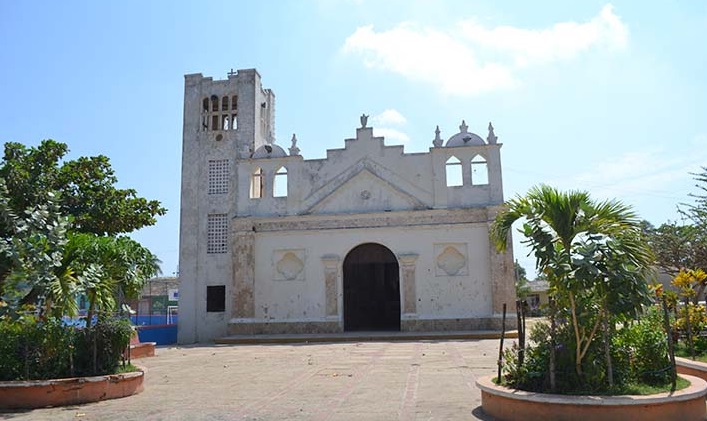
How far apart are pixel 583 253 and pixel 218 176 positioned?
20533 mm

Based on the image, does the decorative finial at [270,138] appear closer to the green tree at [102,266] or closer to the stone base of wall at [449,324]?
the stone base of wall at [449,324]

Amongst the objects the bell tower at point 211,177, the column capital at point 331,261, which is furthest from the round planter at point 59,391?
the bell tower at point 211,177

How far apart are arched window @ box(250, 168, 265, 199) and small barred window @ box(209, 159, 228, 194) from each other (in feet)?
3.82

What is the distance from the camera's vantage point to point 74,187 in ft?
57.4

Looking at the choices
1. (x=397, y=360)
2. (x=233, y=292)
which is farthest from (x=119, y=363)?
(x=233, y=292)

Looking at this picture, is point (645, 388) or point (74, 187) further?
point (74, 187)

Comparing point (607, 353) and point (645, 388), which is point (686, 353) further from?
point (607, 353)

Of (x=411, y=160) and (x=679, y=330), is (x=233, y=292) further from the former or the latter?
(x=679, y=330)

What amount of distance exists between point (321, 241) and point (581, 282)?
1719cm

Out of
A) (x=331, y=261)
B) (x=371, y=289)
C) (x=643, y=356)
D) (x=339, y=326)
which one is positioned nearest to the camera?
(x=643, y=356)

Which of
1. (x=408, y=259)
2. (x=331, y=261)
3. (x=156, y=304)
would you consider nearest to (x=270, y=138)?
(x=331, y=261)

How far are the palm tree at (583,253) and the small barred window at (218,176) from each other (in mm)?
18907

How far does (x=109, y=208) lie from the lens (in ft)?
58.1

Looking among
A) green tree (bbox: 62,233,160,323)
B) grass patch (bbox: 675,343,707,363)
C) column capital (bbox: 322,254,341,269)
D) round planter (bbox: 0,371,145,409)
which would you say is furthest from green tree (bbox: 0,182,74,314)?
column capital (bbox: 322,254,341,269)
